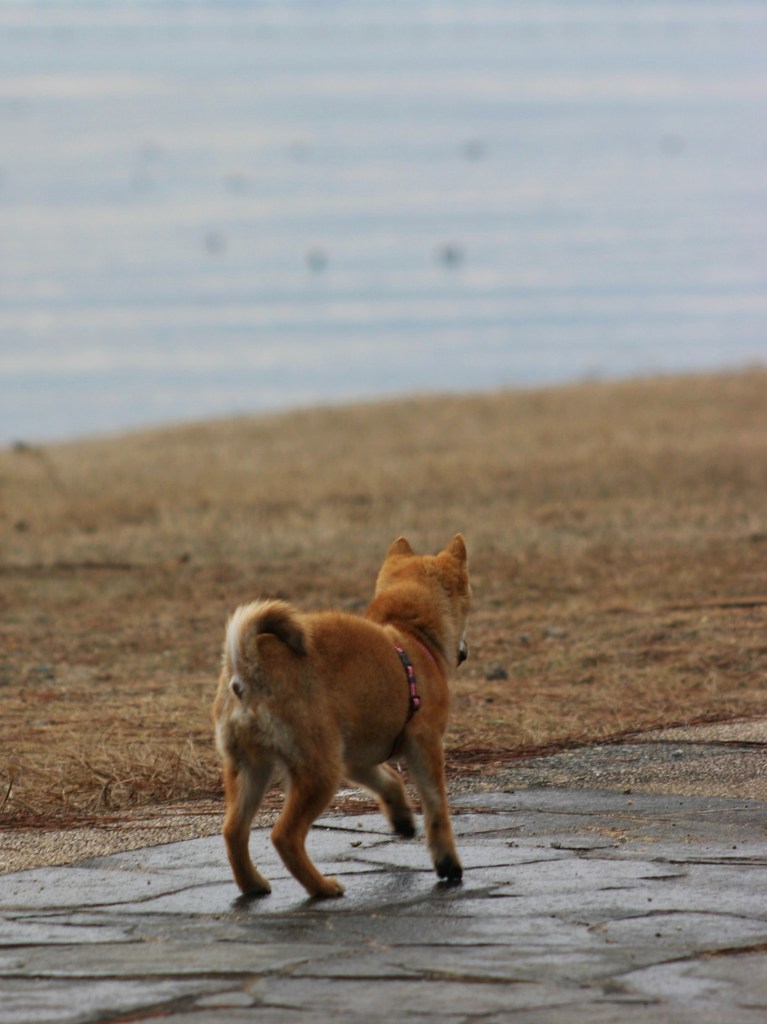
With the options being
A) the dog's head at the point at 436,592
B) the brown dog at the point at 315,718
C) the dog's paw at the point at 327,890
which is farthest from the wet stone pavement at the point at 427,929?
the dog's head at the point at 436,592

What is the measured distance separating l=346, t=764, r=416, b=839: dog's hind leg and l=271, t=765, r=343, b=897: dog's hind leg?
0.85 m

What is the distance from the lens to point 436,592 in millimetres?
6609

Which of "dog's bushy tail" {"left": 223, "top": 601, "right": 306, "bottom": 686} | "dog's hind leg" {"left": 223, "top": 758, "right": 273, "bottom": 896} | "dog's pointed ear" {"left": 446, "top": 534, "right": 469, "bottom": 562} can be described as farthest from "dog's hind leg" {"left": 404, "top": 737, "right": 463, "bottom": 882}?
"dog's pointed ear" {"left": 446, "top": 534, "right": 469, "bottom": 562}

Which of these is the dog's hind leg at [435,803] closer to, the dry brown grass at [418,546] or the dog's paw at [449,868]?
the dog's paw at [449,868]

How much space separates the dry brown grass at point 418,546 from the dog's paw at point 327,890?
1.69 m

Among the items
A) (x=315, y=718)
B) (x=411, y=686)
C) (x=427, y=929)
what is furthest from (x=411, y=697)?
(x=427, y=929)

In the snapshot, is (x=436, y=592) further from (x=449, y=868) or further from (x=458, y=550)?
(x=449, y=868)

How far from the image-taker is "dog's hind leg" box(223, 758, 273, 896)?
5.43 m

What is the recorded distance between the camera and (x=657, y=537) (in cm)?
1482

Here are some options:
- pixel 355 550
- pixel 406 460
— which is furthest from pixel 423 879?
pixel 406 460

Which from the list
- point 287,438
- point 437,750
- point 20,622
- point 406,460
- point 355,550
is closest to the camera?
point 437,750

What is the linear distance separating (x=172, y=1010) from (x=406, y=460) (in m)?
16.5

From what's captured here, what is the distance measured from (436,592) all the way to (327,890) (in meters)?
1.58

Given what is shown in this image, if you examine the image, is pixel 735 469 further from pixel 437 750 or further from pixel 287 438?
pixel 437 750
